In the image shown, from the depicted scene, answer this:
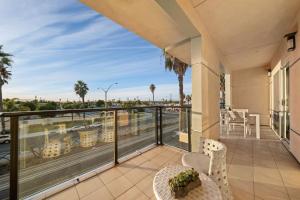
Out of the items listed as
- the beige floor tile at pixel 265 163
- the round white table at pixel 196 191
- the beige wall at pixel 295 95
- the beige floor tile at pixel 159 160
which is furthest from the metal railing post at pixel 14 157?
the beige wall at pixel 295 95

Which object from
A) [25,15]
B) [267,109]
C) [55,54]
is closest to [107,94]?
[55,54]

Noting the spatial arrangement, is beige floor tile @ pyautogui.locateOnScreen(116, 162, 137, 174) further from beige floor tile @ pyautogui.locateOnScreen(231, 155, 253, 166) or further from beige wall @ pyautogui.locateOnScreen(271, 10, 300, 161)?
beige wall @ pyautogui.locateOnScreen(271, 10, 300, 161)

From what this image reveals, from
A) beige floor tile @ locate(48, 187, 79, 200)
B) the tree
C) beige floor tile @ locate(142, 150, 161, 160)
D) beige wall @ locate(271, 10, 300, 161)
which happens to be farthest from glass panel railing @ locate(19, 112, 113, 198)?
the tree

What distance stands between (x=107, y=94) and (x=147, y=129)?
16.5 metres

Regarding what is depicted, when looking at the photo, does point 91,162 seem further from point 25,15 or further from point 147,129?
point 25,15

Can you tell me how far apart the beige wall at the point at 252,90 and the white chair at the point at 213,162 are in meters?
7.00

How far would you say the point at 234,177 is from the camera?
257 cm

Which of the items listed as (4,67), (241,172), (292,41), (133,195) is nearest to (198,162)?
(133,195)

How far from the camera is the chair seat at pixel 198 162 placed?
6.11 ft

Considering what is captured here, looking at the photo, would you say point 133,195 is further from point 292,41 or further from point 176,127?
point 292,41

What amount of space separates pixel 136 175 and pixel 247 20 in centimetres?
347

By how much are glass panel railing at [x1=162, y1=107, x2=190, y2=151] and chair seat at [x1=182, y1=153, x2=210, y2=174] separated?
1810 millimetres

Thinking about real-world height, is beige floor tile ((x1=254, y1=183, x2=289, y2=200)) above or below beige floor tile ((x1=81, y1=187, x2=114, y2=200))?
above

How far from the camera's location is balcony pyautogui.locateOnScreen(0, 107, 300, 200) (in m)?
2.08
